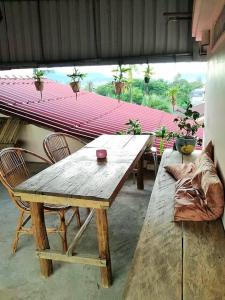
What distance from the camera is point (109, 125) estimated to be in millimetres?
5012

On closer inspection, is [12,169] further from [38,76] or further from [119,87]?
[38,76]

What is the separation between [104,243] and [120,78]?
11.6 feet

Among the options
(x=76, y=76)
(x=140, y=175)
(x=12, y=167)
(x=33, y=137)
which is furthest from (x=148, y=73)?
(x=12, y=167)

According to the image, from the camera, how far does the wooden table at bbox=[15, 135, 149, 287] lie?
1.89m

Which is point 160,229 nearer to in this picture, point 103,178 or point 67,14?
A: point 103,178

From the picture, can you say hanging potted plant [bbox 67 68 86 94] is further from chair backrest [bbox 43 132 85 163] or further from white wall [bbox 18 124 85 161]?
chair backrest [bbox 43 132 85 163]

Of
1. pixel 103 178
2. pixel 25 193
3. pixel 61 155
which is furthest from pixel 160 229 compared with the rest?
pixel 61 155

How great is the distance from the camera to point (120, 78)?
493 centimetres

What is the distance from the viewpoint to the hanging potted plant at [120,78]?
4805mm

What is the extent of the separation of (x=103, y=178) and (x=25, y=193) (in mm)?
591

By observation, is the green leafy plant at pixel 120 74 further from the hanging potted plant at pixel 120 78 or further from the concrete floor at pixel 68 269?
the concrete floor at pixel 68 269

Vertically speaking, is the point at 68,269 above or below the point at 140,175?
below

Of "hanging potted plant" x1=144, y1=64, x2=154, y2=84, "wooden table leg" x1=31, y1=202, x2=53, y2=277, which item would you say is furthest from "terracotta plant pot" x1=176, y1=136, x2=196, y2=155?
"wooden table leg" x1=31, y1=202, x2=53, y2=277

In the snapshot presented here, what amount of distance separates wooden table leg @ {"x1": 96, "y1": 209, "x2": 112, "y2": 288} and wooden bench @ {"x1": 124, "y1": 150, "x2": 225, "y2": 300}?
0.99 ft
